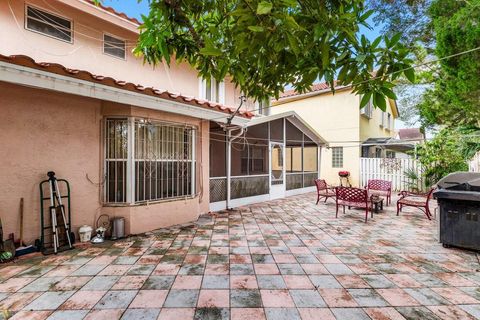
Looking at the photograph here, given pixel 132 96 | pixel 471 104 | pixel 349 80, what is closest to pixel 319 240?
pixel 349 80

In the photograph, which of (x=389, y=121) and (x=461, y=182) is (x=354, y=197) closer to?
(x=461, y=182)

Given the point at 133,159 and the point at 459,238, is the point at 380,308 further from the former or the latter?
the point at 133,159

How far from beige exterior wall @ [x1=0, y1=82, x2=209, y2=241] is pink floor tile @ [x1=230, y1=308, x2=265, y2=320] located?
12.6ft

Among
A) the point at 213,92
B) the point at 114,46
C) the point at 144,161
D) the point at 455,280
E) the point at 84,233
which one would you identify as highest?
the point at 114,46

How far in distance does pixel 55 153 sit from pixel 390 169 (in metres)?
14.7

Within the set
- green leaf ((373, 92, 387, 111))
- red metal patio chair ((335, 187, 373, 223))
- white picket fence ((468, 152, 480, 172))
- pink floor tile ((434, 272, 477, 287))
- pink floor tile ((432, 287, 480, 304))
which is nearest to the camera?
green leaf ((373, 92, 387, 111))

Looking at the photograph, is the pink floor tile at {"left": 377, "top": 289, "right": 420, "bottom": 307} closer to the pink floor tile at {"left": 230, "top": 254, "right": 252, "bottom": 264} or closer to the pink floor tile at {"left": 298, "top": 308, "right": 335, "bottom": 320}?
the pink floor tile at {"left": 298, "top": 308, "right": 335, "bottom": 320}

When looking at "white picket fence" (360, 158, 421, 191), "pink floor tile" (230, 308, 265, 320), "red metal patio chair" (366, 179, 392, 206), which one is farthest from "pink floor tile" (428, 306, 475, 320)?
"white picket fence" (360, 158, 421, 191)

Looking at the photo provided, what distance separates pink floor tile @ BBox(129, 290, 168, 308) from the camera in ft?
9.64

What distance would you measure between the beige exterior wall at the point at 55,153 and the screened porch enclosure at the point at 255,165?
8.52ft

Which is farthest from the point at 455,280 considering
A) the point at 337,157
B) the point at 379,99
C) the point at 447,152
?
the point at 337,157

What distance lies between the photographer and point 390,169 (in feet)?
42.9

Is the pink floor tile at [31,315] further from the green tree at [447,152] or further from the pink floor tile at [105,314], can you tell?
the green tree at [447,152]

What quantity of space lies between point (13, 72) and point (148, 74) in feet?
15.1
